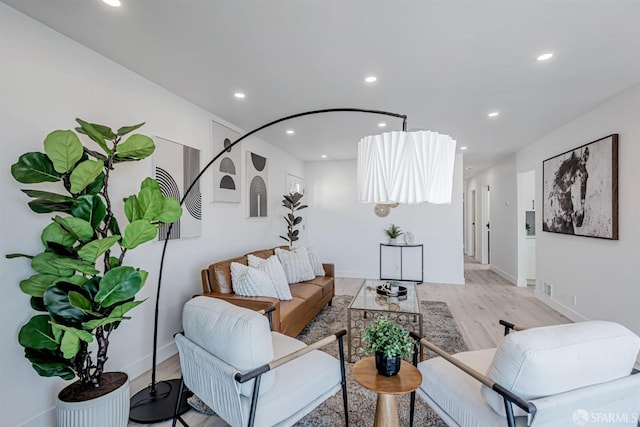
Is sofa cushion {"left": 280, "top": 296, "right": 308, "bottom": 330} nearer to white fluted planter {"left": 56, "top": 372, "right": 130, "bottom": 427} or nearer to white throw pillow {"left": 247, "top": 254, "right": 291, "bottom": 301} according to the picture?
white throw pillow {"left": 247, "top": 254, "right": 291, "bottom": 301}

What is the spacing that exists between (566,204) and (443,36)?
3.29 m

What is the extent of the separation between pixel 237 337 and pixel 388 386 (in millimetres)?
797

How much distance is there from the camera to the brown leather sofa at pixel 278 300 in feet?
8.60

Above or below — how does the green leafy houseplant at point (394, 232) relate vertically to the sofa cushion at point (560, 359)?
above

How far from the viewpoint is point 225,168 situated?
3689 mm

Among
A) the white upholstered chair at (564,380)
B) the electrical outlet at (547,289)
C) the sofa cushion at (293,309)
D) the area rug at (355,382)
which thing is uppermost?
the white upholstered chair at (564,380)

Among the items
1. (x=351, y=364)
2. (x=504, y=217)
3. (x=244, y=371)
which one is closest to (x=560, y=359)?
(x=244, y=371)

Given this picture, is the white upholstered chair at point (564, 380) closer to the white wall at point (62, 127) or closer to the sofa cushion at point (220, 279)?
the sofa cushion at point (220, 279)

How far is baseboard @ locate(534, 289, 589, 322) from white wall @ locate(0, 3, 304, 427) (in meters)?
4.59

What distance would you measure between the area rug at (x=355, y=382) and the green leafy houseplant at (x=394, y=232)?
1.75 metres

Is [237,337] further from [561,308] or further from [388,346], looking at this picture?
[561,308]

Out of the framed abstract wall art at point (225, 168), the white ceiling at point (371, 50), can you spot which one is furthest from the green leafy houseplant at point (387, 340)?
the framed abstract wall art at point (225, 168)

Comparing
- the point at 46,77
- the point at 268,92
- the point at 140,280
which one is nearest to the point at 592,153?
the point at 268,92

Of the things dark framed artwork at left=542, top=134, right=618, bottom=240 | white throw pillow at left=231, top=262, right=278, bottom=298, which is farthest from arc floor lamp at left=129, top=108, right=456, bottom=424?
dark framed artwork at left=542, top=134, right=618, bottom=240
